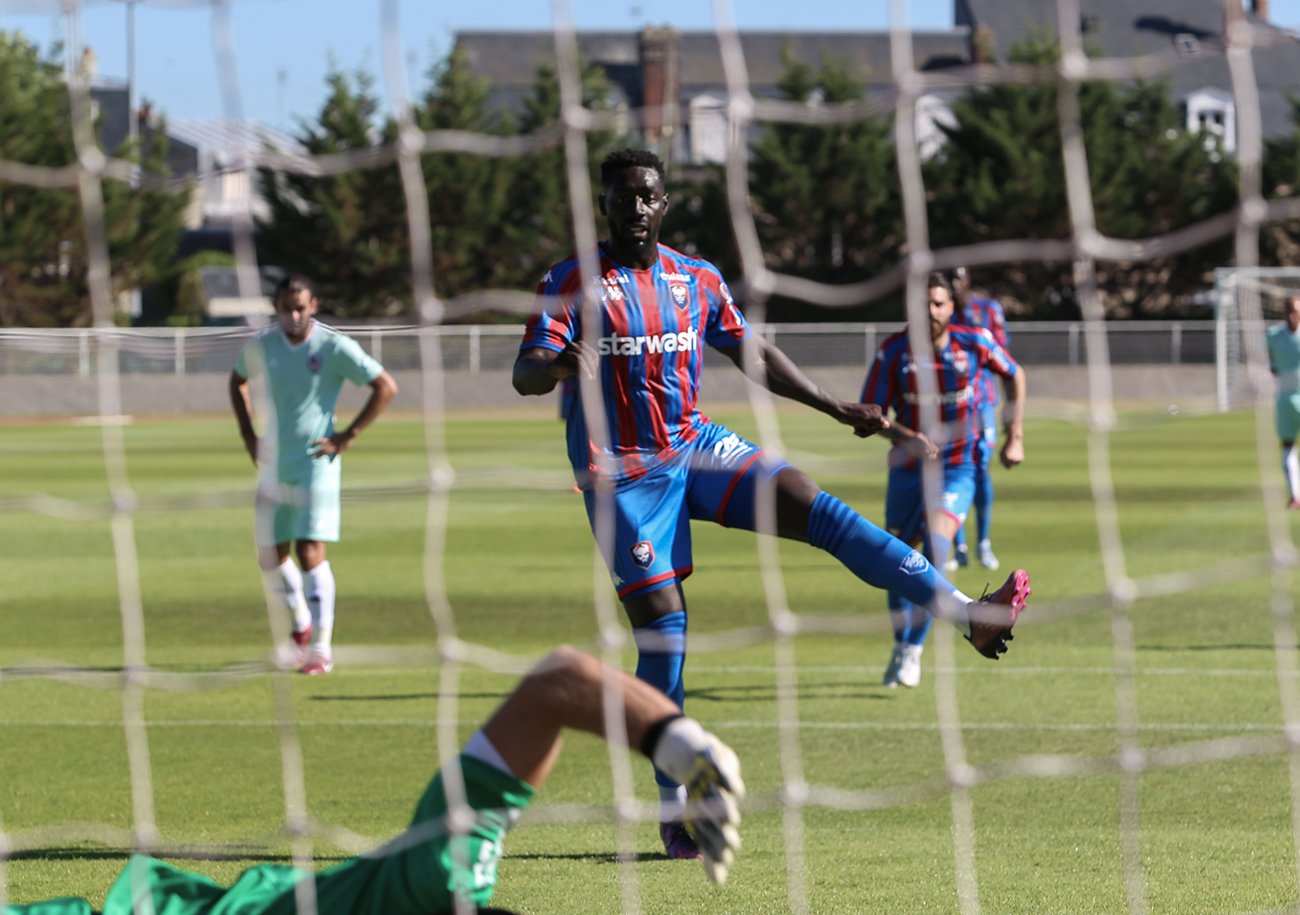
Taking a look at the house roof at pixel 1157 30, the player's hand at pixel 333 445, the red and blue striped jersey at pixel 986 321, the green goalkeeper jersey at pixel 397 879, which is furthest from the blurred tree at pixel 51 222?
the house roof at pixel 1157 30

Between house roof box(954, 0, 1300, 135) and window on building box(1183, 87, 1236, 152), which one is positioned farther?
house roof box(954, 0, 1300, 135)

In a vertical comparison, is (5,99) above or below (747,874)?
above

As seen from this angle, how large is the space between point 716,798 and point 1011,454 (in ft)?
19.9

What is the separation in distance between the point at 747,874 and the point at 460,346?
3038 centimetres

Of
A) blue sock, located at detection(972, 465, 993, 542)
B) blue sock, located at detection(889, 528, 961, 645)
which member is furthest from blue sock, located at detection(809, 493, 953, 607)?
blue sock, located at detection(972, 465, 993, 542)

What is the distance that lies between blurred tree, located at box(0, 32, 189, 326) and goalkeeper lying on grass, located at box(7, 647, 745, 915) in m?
8.97

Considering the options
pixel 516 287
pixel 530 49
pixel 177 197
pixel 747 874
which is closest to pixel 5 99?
pixel 177 197

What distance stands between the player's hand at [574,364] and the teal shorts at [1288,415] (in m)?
11.2

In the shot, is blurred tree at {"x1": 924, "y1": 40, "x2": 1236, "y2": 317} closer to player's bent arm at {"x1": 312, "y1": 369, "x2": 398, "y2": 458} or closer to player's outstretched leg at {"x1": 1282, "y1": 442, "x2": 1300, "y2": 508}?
player's outstretched leg at {"x1": 1282, "y1": 442, "x2": 1300, "y2": 508}

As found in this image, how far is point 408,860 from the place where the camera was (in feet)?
9.21

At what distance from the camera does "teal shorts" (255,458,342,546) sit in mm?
7648

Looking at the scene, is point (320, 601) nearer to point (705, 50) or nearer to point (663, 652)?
point (663, 652)

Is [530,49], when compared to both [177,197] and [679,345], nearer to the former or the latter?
[177,197]

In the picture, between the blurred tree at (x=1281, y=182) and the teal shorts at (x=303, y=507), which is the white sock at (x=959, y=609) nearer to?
the teal shorts at (x=303, y=507)
